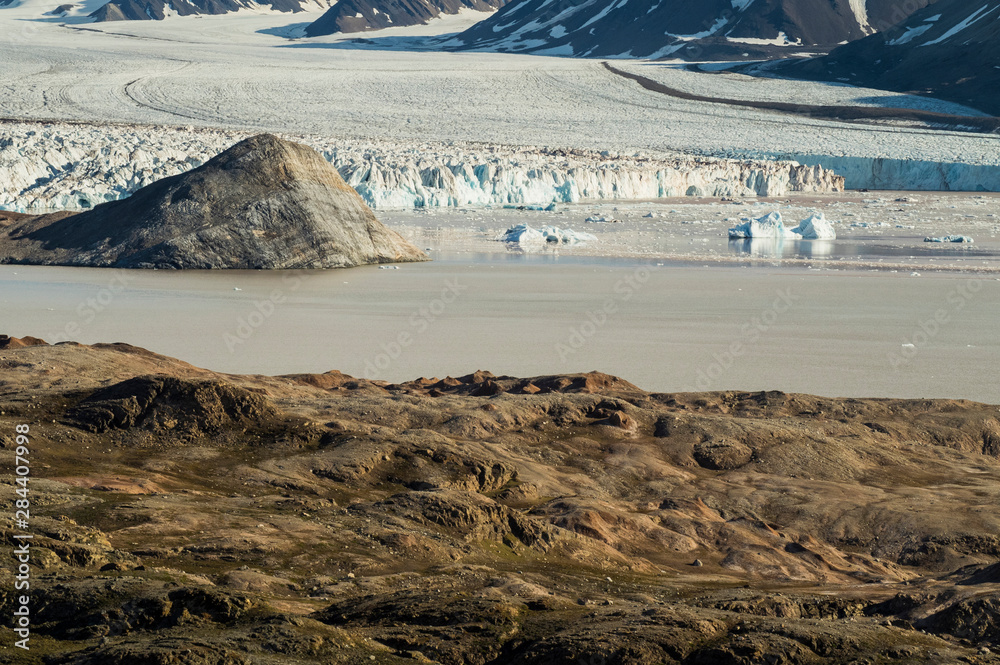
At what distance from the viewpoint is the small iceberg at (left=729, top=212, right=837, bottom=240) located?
22.6 meters

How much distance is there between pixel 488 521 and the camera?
15.7 ft

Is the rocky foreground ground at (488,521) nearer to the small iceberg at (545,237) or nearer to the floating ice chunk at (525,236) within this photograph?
the floating ice chunk at (525,236)

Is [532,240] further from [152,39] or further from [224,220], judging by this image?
[152,39]

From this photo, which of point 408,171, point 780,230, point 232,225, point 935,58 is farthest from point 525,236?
point 935,58

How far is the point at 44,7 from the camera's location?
372ft

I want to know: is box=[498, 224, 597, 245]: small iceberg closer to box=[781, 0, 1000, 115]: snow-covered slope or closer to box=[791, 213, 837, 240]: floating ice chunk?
box=[791, 213, 837, 240]: floating ice chunk

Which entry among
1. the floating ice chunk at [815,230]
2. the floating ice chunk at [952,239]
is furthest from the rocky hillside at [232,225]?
the floating ice chunk at [952,239]

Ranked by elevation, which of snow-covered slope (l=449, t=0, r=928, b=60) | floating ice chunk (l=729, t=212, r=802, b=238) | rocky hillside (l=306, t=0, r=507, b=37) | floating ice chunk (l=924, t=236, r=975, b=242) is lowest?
floating ice chunk (l=924, t=236, r=975, b=242)

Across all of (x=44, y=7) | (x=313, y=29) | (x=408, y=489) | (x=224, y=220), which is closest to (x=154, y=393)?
(x=408, y=489)

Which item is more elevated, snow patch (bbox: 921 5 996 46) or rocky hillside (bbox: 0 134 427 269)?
snow patch (bbox: 921 5 996 46)

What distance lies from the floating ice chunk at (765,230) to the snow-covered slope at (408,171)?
10.1 m

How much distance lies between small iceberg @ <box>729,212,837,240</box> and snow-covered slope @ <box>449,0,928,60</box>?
6999 centimetres

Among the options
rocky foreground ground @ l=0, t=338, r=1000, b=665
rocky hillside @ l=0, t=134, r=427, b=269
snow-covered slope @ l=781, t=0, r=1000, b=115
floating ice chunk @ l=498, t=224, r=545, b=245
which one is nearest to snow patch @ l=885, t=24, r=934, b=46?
snow-covered slope @ l=781, t=0, r=1000, b=115

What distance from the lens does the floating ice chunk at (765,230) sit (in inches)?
889
